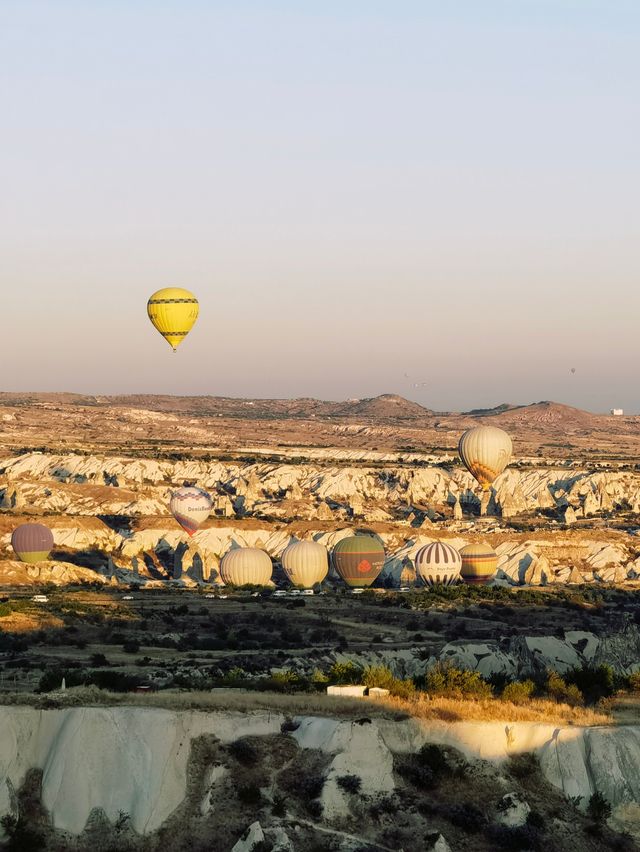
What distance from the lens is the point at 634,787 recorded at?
1515 inches

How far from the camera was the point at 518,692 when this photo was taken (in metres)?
46.2

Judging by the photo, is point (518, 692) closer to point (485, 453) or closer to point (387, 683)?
point (387, 683)

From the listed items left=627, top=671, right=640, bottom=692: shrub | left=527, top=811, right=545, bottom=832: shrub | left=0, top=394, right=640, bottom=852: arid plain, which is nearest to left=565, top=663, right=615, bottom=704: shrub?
left=0, top=394, right=640, bottom=852: arid plain

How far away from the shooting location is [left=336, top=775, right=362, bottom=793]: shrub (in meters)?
37.0

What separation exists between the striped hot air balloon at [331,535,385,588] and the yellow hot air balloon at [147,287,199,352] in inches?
877

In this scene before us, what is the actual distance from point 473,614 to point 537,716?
58999mm

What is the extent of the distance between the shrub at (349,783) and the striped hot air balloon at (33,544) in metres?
86.2

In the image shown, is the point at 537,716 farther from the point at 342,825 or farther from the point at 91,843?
the point at 91,843

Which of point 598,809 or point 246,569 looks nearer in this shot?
point 598,809

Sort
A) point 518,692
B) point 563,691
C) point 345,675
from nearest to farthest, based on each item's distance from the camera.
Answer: point 518,692 < point 563,691 < point 345,675

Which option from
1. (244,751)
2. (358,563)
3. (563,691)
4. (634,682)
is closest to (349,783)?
(244,751)

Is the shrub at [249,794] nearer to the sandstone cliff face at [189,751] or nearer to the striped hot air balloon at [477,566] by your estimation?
the sandstone cliff face at [189,751]

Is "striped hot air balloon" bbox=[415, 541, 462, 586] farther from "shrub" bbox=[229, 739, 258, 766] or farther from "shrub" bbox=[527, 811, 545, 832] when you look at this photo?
"shrub" bbox=[527, 811, 545, 832]

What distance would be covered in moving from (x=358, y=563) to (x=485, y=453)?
25.8 metres
